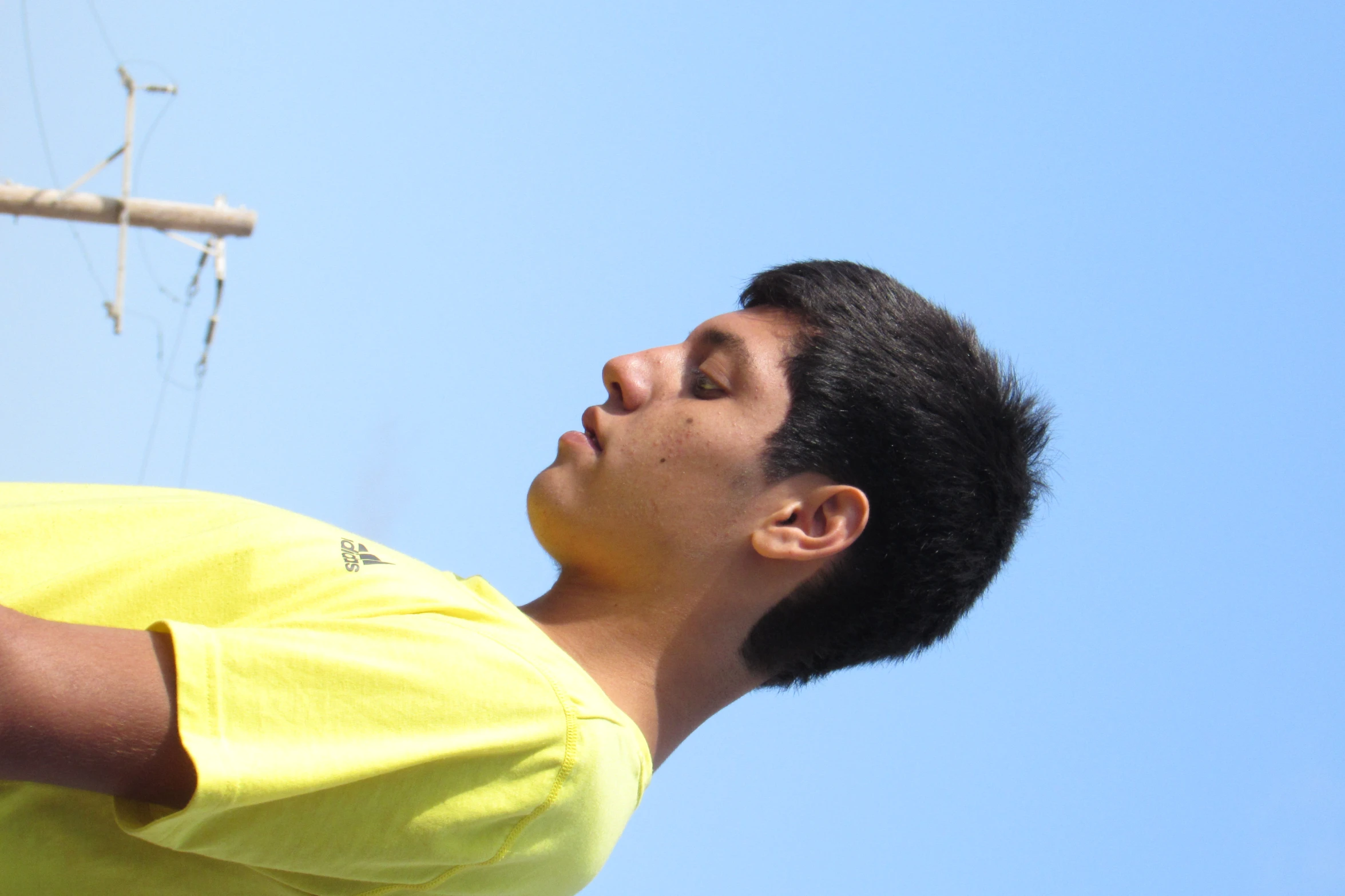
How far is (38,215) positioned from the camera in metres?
10.6

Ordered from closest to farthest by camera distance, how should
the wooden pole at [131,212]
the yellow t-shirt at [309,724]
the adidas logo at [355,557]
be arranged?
the yellow t-shirt at [309,724]
the adidas logo at [355,557]
the wooden pole at [131,212]

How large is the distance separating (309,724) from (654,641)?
28.8 inches

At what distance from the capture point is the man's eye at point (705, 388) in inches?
76.8

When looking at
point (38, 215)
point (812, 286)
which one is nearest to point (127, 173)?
point (38, 215)

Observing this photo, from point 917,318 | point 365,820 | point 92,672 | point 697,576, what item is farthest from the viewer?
point 917,318

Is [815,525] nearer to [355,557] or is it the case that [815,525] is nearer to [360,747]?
[355,557]

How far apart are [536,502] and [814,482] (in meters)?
0.48

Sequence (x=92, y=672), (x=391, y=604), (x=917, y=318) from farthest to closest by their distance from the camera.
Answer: (x=917, y=318)
(x=391, y=604)
(x=92, y=672)

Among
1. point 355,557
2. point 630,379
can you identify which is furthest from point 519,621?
point 630,379

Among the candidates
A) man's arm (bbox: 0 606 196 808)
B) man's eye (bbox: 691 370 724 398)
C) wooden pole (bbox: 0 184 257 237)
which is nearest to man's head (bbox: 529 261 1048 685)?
man's eye (bbox: 691 370 724 398)

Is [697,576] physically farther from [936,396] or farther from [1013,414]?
[1013,414]

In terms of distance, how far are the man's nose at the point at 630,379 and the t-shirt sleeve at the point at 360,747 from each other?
0.67 meters

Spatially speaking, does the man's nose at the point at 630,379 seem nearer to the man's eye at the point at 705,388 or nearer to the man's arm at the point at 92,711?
the man's eye at the point at 705,388

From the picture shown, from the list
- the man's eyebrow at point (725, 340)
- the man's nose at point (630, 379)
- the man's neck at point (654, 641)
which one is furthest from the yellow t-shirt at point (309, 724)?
the man's eyebrow at point (725, 340)
